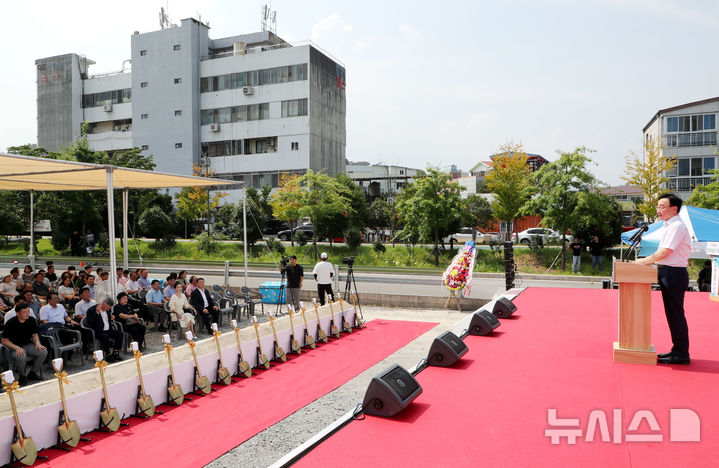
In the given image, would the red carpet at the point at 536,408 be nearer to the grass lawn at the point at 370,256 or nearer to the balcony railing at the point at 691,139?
the grass lawn at the point at 370,256

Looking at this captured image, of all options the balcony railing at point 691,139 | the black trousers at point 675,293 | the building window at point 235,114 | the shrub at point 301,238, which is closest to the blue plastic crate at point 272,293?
the black trousers at point 675,293

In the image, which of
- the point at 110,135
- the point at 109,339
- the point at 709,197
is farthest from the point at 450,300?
the point at 110,135

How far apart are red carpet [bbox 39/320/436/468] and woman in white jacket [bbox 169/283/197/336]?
2.90 meters

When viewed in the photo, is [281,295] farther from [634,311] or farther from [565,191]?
[565,191]

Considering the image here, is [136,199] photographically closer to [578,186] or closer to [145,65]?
[145,65]

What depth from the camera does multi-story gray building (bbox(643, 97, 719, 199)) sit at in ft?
129

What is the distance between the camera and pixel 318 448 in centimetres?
405

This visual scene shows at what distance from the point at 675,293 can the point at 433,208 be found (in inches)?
873

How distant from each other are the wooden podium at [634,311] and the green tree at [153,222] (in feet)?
116

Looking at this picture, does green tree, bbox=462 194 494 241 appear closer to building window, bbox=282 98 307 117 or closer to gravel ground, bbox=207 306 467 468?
building window, bbox=282 98 307 117

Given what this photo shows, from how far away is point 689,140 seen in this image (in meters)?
40.0

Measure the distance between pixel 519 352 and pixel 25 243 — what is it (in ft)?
144

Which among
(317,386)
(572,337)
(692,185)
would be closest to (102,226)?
(317,386)

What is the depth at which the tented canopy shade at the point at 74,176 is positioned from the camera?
440 inches
